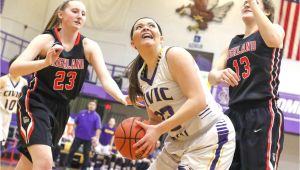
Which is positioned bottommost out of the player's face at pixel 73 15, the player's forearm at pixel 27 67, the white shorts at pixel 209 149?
the white shorts at pixel 209 149

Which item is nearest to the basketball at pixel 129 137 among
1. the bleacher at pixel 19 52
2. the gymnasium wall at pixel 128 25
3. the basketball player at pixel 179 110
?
the basketball player at pixel 179 110

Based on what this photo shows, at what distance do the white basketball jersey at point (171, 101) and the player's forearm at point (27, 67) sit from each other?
93 centimetres

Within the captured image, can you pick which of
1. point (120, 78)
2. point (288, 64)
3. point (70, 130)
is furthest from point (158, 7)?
point (70, 130)

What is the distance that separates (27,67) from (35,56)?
0.31 metres

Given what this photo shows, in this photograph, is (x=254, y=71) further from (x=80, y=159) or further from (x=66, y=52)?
(x=80, y=159)

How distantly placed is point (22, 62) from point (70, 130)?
1114cm

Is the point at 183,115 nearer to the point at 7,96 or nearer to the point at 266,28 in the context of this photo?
the point at 266,28

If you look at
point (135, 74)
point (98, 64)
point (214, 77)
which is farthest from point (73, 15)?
point (214, 77)

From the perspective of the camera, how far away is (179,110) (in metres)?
2.82

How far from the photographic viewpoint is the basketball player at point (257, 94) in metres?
3.27

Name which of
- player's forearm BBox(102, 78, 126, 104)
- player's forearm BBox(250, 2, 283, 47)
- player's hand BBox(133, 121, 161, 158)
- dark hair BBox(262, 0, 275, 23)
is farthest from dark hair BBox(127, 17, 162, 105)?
dark hair BBox(262, 0, 275, 23)

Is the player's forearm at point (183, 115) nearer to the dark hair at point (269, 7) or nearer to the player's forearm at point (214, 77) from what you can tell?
the player's forearm at point (214, 77)

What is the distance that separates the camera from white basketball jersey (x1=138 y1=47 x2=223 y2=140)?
3.03 m

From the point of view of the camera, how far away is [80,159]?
42.1ft
